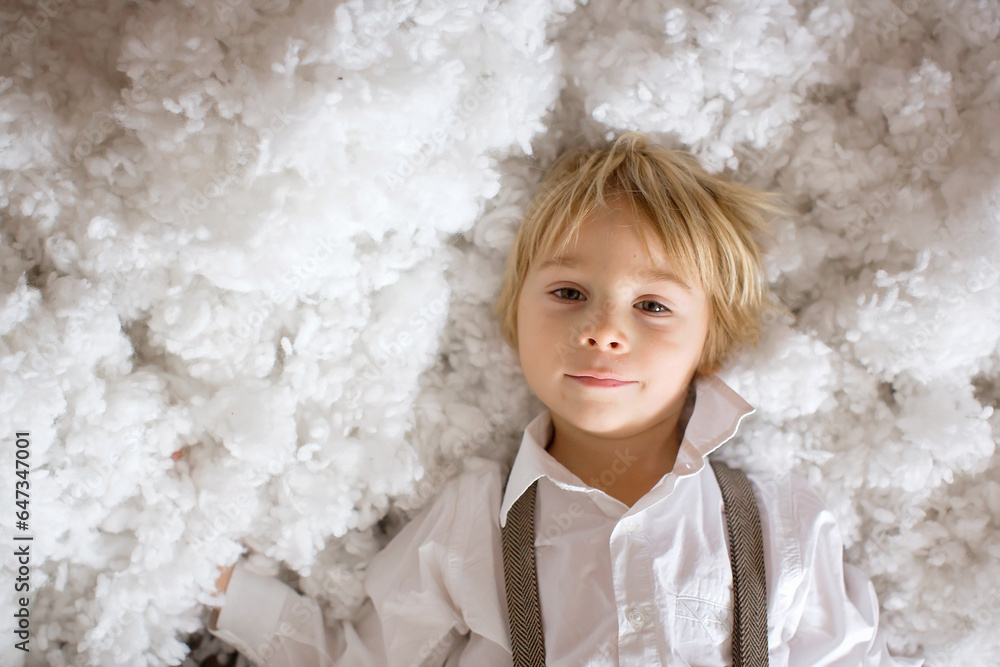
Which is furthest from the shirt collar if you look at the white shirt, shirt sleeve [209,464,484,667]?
shirt sleeve [209,464,484,667]

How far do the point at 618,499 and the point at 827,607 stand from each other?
32 centimetres

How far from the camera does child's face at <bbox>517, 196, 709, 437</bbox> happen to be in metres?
0.93

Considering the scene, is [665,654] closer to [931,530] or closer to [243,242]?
[931,530]

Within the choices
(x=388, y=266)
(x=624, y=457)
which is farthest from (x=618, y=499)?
(x=388, y=266)

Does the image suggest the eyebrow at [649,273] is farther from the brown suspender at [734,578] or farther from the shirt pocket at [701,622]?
the shirt pocket at [701,622]

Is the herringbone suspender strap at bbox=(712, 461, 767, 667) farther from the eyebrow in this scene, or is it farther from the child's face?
the eyebrow

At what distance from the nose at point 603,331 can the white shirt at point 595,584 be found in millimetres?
193

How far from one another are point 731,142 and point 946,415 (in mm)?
481

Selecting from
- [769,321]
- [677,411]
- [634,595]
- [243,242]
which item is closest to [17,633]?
[243,242]

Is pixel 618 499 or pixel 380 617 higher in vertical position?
pixel 618 499

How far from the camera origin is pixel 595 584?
94 centimetres

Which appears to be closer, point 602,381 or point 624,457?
point 602,381

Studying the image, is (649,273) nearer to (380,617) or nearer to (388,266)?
(388,266)

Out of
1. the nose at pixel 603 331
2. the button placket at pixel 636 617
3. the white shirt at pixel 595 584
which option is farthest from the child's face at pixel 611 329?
the button placket at pixel 636 617
